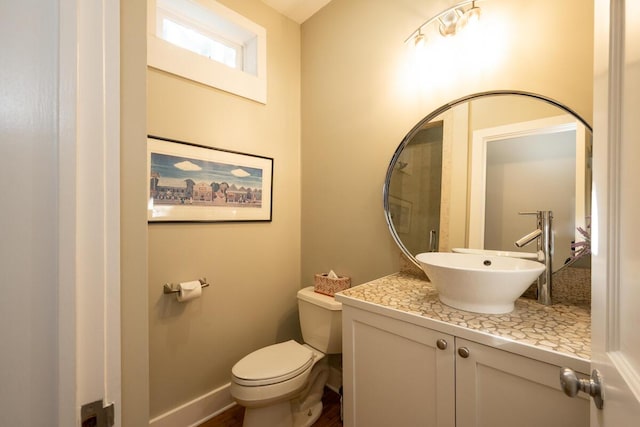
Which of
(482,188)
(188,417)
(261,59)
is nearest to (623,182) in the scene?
(482,188)

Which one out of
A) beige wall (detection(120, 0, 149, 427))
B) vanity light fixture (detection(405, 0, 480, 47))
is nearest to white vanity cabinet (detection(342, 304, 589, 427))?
beige wall (detection(120, 0, 149, 427))

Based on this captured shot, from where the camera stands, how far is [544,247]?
3.45 ft

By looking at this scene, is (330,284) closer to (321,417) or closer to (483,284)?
(321,417)

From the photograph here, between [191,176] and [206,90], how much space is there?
1.76 ft

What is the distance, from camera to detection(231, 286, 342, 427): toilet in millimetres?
1310

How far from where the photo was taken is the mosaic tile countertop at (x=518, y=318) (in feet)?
2.48

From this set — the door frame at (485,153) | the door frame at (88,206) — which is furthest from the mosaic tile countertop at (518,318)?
the door frame at (88,206)

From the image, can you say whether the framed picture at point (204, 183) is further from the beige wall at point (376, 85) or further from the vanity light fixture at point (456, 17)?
the vanity light fixture at point (456, 17)

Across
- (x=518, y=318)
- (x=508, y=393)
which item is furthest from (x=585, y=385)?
(x=518, y=318)

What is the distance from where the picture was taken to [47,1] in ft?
1.47

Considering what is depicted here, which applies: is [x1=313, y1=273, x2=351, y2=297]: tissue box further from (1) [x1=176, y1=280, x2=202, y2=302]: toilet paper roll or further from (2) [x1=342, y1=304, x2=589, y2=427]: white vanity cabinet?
(1) [x1=176, y1=280, x2=202, y2=302]: toilet paper roll

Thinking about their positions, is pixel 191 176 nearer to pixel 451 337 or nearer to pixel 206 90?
pixel 206 90

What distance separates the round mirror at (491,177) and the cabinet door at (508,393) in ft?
1.82

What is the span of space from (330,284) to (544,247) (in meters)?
1.13
